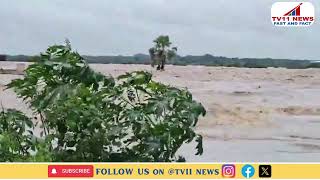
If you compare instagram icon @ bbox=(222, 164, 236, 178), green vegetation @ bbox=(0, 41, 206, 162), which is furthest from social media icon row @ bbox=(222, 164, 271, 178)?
green vegetation @ bbox=(0, 41, 206, 162)

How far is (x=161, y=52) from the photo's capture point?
98.2 inches

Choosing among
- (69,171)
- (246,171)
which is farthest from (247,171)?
(69,171)

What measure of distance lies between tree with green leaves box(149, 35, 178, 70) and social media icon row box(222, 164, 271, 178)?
1.83 ft

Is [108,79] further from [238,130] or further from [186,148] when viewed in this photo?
[238,130]

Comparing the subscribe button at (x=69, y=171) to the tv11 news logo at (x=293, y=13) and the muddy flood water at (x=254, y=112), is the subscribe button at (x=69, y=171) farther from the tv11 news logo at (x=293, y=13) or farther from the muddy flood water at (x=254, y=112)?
the tv11 news logo at (x=293, y=13)

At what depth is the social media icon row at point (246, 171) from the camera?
7.57ft

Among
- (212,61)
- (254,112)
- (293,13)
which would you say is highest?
(293,13)

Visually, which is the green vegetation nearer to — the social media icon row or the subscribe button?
the subscribe button

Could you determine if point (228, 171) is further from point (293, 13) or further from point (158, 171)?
point (293, 13)

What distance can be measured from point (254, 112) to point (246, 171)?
256 cm

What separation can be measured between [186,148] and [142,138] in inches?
39.6

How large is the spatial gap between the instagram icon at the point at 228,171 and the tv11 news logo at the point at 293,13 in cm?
63

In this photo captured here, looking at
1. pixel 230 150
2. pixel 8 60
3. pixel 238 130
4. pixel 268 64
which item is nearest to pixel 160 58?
pixel 268 64

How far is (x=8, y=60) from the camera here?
260 centimetres
